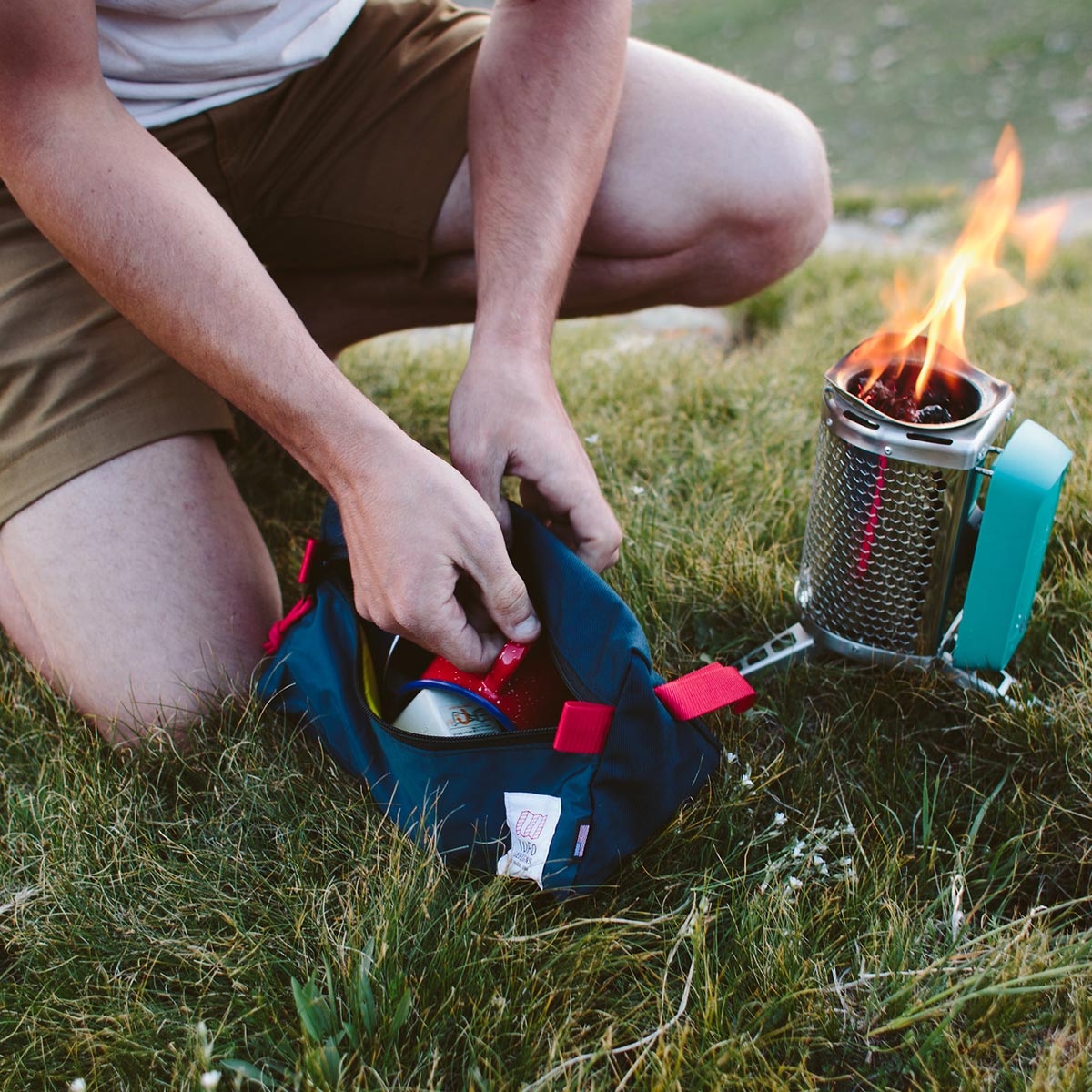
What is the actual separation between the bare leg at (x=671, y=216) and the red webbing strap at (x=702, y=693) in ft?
3.27

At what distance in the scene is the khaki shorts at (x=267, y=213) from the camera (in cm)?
150

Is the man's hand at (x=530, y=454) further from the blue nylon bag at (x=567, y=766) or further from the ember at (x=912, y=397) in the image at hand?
the ember at (x=912, y=397)

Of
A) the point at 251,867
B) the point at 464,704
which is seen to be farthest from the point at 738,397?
the point at 251,867

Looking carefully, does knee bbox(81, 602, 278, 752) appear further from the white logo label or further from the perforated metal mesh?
the perforated metal mesh

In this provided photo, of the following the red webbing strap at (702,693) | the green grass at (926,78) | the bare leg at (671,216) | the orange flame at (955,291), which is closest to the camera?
the red webbing strap at (702,693)

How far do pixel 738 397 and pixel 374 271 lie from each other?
2.72 feet

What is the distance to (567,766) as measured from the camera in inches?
45.1

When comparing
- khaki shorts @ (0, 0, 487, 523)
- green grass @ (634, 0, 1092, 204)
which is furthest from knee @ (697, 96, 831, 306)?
green grass @ (634, 0, 1092, 204)

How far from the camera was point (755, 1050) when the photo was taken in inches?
40.0

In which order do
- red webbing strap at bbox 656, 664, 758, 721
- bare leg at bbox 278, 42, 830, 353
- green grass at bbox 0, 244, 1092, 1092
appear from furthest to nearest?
1. bare leg at bbox 278, 42, 830, 353
2. red webbing strap at bbox 656, 664, 758, 721
3. green grass at bbox 0, 244, 1092, 1092

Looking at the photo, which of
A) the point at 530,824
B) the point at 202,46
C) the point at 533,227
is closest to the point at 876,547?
the point at 530,824

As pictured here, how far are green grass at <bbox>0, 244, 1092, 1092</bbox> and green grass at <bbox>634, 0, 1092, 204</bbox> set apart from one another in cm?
386

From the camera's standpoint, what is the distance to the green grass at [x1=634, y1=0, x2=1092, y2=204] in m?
5.32

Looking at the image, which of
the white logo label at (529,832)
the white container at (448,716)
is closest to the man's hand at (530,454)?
the white container at (448,716)
